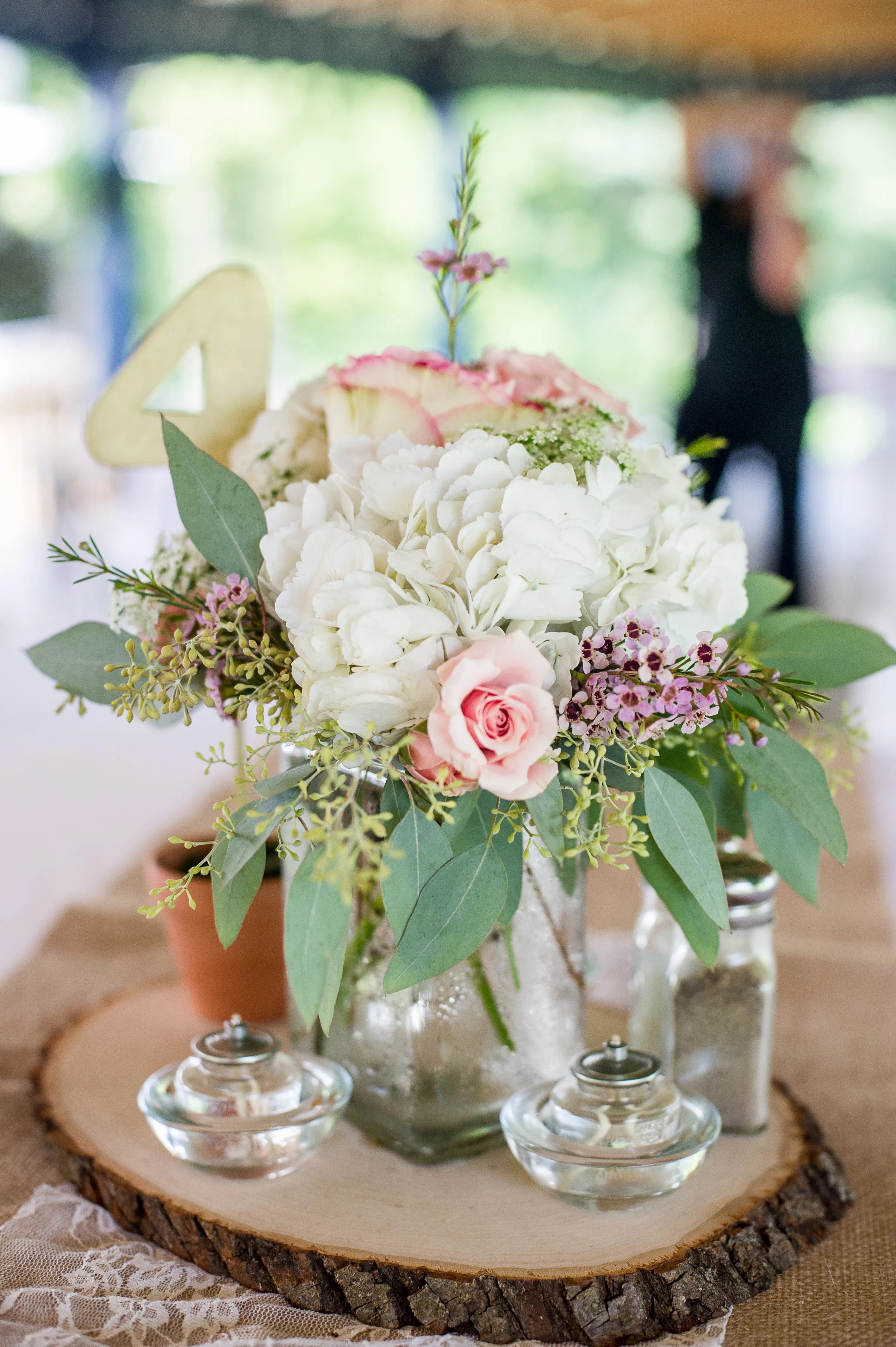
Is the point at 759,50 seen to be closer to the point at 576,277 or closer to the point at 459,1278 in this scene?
the point at 576,277

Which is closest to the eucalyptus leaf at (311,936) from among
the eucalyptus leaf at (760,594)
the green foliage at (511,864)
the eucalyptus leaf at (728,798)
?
the green foliage at (511,864)

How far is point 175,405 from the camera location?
559cm

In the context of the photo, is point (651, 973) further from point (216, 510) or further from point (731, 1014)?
point (216, 510)

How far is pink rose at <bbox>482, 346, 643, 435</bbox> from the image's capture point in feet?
2.65

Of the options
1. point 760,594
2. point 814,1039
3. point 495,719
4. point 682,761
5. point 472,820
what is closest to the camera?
point 495,719

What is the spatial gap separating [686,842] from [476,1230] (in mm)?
266

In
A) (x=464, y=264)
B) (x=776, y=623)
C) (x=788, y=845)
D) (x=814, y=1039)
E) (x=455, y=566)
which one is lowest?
(x=814, y=1039)

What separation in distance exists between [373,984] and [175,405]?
5.16 metres

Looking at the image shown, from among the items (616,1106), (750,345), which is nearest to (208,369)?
(616,1106)

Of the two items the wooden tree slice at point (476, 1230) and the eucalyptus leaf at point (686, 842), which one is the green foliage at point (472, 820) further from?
the wooden tree slice at point (476, 1230)

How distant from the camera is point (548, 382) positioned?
823 millimetres

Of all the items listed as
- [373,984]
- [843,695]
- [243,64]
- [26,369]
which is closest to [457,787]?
[373,984]

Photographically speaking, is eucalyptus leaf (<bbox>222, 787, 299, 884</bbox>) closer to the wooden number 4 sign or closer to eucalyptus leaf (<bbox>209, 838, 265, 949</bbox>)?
eucalyptus leaf (<bbox>209, 838, 265, 949</bbox>)

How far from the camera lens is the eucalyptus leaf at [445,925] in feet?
2.17
